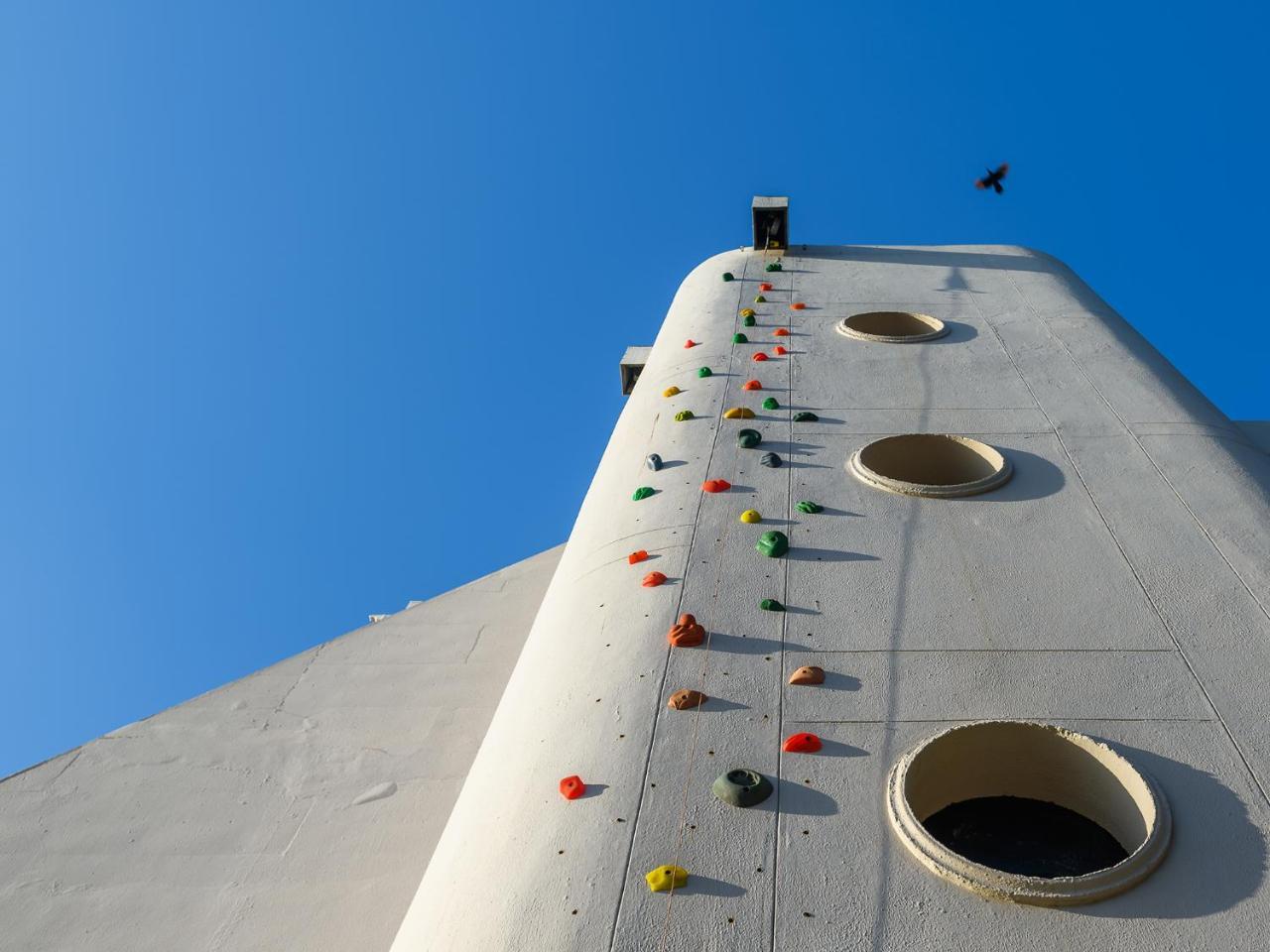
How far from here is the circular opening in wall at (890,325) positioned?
10.4 m

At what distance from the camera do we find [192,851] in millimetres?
6746

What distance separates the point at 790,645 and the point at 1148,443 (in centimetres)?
387

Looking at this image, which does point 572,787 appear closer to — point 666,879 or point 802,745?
point 666,879

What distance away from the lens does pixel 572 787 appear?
15.0 ft

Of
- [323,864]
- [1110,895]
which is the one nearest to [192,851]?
[323,864]

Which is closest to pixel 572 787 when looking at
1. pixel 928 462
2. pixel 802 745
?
pixel 802 745

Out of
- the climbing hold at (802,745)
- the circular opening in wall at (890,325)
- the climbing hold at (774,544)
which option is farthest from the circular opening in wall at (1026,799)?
the circular opening in wall at (890,325)

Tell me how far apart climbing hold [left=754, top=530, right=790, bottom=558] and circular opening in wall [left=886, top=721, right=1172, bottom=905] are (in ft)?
6.02

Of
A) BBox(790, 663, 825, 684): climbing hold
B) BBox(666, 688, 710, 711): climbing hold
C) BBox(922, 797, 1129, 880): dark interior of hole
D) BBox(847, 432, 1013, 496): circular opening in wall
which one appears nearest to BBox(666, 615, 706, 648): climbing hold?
BBox(666, 688, 710, 711): climbing hold

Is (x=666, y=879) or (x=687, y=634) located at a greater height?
(x=687, y=634)

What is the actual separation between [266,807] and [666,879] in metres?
4.16

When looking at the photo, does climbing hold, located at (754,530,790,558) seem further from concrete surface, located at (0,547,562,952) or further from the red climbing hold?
concrete surface, located at (0,547,562,952)

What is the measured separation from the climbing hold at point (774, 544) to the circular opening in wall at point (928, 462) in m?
1.10

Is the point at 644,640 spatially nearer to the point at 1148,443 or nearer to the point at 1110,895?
the point at 1110,895
